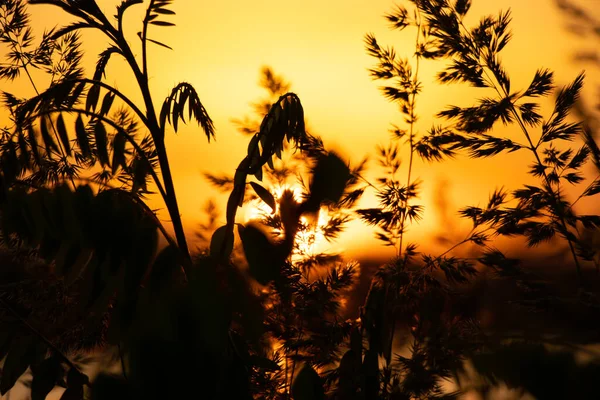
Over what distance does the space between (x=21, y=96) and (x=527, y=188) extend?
1.41 metres

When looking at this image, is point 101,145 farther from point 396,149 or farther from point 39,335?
point 396,149

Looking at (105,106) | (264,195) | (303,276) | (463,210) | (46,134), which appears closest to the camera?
(46,134)

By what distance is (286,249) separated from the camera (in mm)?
1169

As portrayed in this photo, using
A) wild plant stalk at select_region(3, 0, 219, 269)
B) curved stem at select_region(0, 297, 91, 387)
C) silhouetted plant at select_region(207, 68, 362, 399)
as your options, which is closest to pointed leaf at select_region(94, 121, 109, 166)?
wild plant stalk at select_region(3, 0, 219, 269)

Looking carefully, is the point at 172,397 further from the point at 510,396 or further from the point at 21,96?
the point at 21,96

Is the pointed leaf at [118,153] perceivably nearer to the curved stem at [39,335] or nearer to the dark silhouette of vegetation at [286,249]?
the dark silhouette of vegetation at [286,249]

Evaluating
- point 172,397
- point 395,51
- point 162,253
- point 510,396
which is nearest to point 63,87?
point 162,253

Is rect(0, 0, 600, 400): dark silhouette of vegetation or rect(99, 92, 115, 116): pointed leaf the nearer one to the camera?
rect(0, 0, 600, 400): dark silhouette of vegetation

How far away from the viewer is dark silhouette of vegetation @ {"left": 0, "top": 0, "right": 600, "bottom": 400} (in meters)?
1.03

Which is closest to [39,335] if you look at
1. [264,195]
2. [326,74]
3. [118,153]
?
[118,153]

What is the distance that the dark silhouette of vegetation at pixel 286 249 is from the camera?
1029mm

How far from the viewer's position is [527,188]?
1.46 metres

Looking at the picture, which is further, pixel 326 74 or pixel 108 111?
pixel 326 74

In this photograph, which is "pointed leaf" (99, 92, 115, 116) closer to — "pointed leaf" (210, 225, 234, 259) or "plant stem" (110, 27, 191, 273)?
"plant stem" (110, 27, 191, 273)
